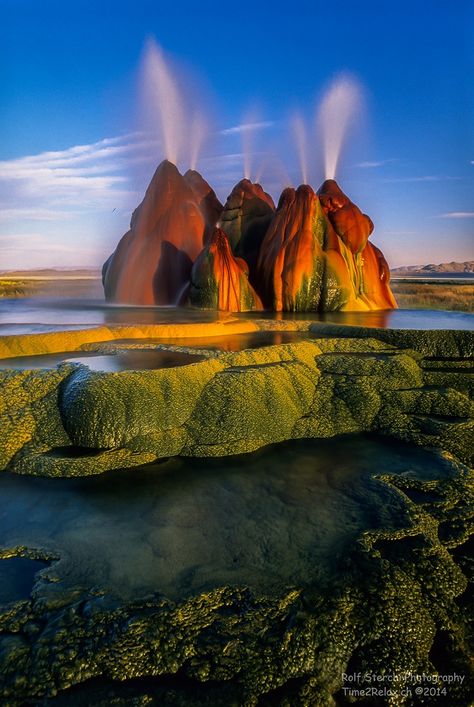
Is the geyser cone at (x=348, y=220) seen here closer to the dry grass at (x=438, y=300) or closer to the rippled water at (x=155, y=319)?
the rippled water at (x=155, y=319)

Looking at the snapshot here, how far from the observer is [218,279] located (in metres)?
17.0

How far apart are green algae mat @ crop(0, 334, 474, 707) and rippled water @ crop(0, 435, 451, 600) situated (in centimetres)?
2

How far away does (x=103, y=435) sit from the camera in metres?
5.93

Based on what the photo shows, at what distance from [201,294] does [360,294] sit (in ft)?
23.5

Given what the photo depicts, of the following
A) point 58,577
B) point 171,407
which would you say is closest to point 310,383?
point 171,407

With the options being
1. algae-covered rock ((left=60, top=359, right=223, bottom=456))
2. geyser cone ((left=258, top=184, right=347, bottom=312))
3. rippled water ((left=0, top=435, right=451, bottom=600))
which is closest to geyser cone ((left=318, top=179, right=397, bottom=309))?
geyser cone ((left=258, top=184, right=347, bottom=312))

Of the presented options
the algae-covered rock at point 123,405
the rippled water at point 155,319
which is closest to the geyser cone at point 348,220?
the rippled water at point 155,319

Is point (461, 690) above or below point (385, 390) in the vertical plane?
below

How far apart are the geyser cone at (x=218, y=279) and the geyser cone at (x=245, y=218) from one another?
3.81m

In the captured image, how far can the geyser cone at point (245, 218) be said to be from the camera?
21078mm

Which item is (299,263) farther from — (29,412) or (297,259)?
(29,412)

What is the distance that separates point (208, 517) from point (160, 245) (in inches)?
674

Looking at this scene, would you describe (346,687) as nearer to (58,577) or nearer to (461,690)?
(461,690)

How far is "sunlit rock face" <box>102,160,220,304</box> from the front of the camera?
19.9 m
